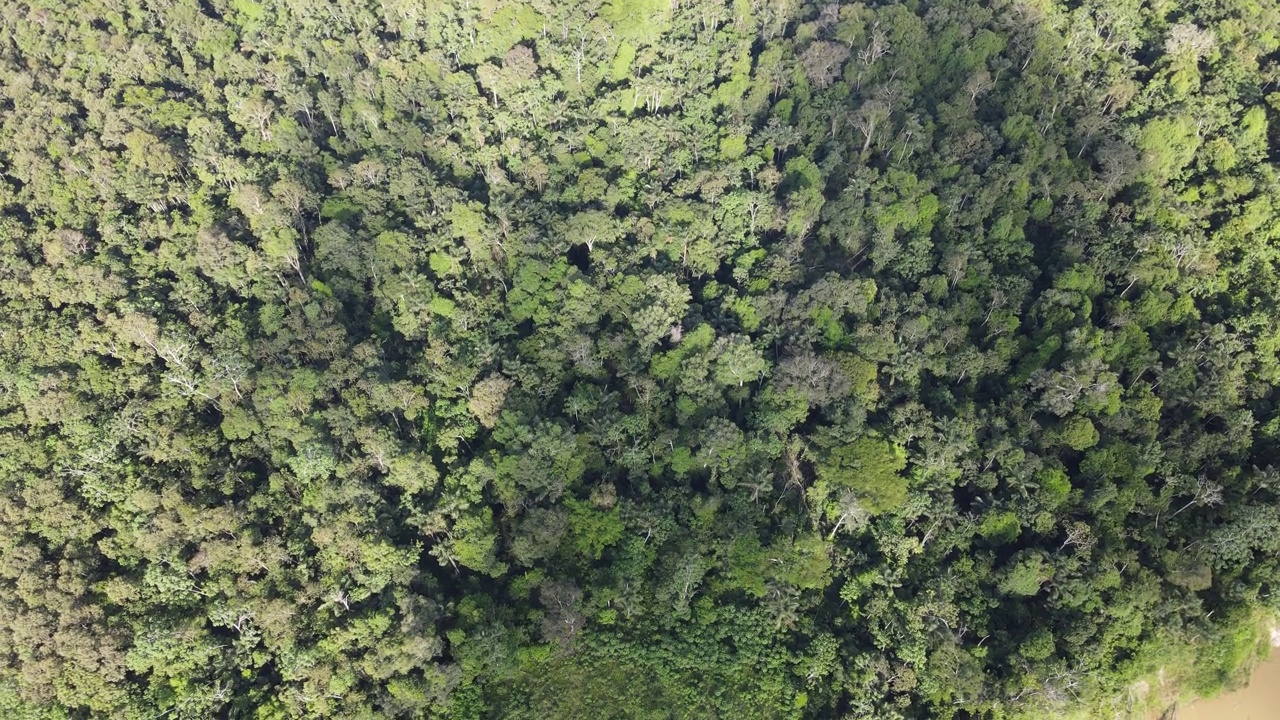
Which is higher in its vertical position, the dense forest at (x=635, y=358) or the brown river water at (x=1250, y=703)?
the dense forest at (x=635, y=358)

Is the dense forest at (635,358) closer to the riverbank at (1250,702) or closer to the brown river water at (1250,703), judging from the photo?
the riverbank at (1250,702)

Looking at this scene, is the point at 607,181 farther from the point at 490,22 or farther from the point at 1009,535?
the point at 1009,535

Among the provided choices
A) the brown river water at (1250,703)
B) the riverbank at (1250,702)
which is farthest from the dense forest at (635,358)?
the brown river water at (1250,703)

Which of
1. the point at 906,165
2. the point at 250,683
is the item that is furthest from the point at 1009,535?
the point at 250,683

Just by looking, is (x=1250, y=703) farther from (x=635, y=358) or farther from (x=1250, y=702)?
(x=635, y=358)

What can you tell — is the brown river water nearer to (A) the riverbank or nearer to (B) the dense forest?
(A) the riverbank

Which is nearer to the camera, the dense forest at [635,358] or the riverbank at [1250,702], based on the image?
the dense forest at [635,358]

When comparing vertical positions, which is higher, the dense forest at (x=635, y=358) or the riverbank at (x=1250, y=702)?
the dense forest at (x=635, y=358)

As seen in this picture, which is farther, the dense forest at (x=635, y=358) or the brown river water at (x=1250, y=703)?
the brown river water at (x=1250, y=703)
